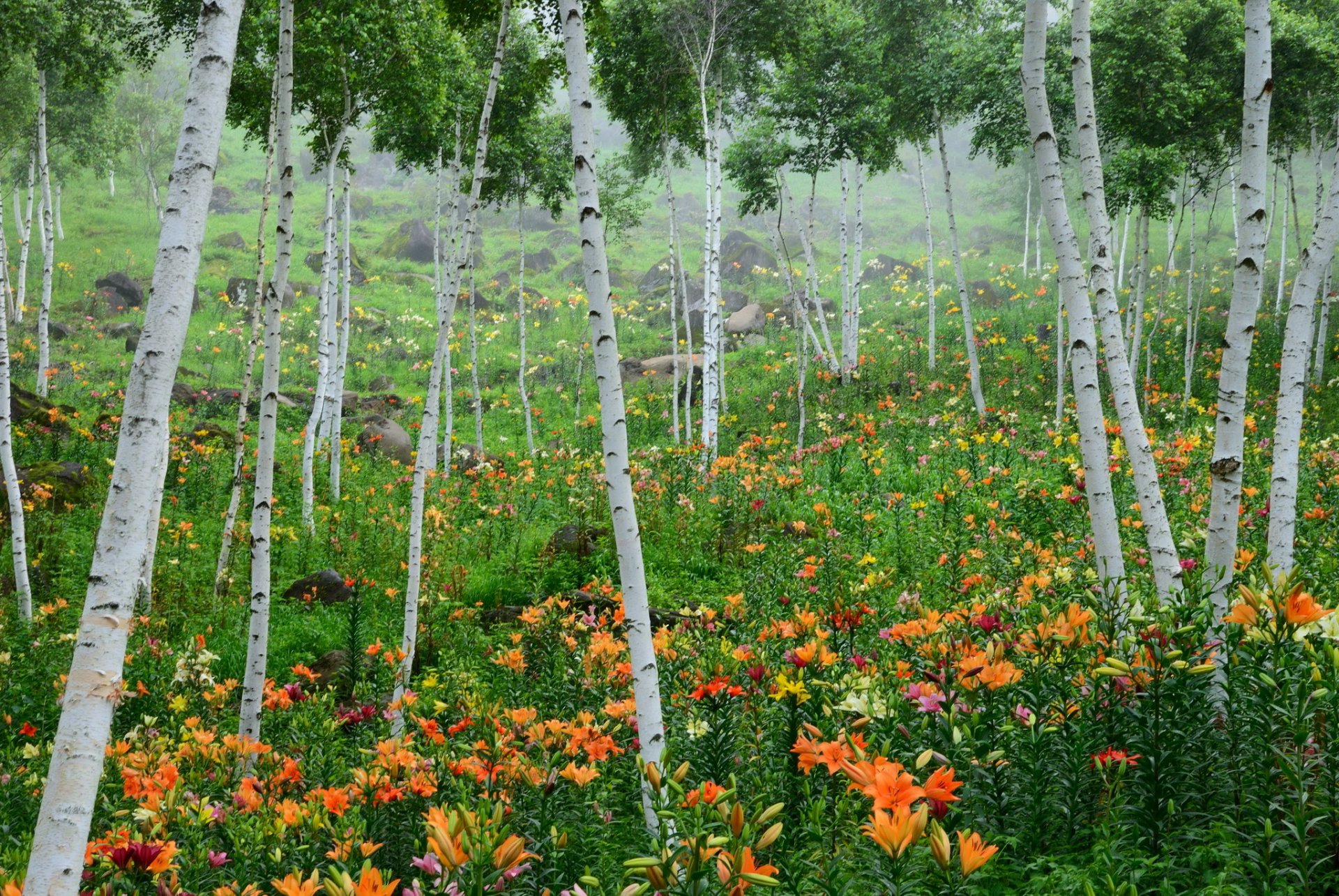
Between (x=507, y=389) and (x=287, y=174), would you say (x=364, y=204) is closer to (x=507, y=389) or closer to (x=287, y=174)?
(x=507, y=389)

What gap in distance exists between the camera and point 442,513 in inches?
338

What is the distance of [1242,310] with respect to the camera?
10.9ft

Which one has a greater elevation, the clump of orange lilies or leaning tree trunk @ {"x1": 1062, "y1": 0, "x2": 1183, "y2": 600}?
leaning tree trunk @ {"x1": 1062, "y1": 0, "x2": 1183, "y2": 600}

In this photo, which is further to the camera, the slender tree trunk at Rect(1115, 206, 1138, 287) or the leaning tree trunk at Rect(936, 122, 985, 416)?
the slender tree trunk at Rect(1115, 206, 1138, 287)

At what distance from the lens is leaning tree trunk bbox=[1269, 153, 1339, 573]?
3453 mm

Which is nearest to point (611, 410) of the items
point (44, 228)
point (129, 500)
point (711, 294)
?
point (129, 500)

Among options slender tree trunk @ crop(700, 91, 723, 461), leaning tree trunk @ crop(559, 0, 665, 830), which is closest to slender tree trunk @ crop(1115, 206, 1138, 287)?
slender tree trunk @ crop(700, 91, 723, 461)

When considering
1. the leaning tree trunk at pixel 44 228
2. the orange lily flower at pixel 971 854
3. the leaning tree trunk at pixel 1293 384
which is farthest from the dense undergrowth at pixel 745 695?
the leaning tree trunk at pixel 44 228

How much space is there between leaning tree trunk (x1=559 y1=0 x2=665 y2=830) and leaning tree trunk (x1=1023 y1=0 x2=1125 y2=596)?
2289 mm

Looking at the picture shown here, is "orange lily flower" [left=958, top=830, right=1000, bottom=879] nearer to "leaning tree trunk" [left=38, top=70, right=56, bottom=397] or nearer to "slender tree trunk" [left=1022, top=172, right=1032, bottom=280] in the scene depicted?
"leaning tree trunk" [left=38, top=70, right=56, bottom=397]

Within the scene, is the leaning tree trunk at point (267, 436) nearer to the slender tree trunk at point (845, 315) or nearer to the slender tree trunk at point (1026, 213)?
the slender tree trunk at point (845, 315)

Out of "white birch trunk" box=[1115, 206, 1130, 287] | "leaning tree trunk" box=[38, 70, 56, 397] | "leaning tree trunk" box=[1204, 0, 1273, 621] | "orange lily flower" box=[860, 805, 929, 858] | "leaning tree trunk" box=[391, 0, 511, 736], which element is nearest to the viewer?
"orange lily flower" box=[860, 805, 929, 858]

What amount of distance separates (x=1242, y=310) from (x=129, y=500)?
430cm

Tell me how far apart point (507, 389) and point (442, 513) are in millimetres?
10777
